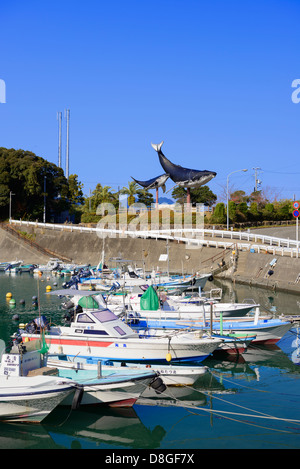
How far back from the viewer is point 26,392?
14312 millimetres

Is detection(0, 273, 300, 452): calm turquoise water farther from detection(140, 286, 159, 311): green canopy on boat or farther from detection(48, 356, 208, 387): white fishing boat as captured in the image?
detection(140, 286, 159, 311): green canopy on boat

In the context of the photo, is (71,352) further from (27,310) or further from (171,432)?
(27,310)

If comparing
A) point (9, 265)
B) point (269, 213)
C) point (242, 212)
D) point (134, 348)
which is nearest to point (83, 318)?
point (134, 348)

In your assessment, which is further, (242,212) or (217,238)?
(242,212)

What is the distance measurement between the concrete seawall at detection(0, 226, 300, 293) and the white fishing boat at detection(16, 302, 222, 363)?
19.2 m

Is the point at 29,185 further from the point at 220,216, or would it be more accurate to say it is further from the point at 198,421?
the point at 198,421

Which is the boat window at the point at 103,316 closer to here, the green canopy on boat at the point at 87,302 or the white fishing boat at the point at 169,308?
the green canopy on boat at the point at 87,302

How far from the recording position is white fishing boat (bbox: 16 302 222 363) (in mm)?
19359

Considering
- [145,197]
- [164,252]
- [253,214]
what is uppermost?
[145,197]

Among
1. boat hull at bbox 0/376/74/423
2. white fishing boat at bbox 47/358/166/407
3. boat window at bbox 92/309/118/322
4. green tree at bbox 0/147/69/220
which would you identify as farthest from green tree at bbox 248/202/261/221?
boat hull at bbox 0/376/74/423

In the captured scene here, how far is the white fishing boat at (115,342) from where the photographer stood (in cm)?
1936

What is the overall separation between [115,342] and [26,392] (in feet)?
18.8
